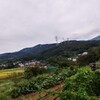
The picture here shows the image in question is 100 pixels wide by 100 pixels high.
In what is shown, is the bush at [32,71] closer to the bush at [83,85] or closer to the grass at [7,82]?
the grass at [7,82]

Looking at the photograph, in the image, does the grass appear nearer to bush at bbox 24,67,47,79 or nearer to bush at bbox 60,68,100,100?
bush at bbox 24,67,47,79

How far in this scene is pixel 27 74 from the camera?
121 ft

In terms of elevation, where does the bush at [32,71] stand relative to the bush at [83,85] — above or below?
above

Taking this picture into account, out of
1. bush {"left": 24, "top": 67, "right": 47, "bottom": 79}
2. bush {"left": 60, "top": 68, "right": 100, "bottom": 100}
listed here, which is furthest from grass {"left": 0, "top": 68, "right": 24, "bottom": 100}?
bush {"left": 60, "top": 68, "right": 100, "bottom": 100}

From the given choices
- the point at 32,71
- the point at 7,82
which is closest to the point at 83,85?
the point at 7,82

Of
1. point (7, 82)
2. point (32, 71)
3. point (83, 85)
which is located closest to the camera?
point (83, 85)

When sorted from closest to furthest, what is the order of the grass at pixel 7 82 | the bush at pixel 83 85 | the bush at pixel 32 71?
the bush at pixel 83 85, the grass at pixel 7 82, the bush at pixel 32 71

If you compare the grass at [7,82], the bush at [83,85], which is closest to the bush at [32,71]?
the grass at [7,82]

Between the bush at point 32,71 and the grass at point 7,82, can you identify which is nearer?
the grass at point 7,82

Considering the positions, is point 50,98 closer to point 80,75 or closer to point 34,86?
point 80,75

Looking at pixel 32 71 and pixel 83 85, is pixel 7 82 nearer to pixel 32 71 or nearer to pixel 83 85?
pixel 32 71

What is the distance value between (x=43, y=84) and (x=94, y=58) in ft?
111

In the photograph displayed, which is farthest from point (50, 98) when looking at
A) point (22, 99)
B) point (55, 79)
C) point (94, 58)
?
point (94, 58)

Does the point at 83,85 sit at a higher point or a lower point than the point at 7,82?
higher
